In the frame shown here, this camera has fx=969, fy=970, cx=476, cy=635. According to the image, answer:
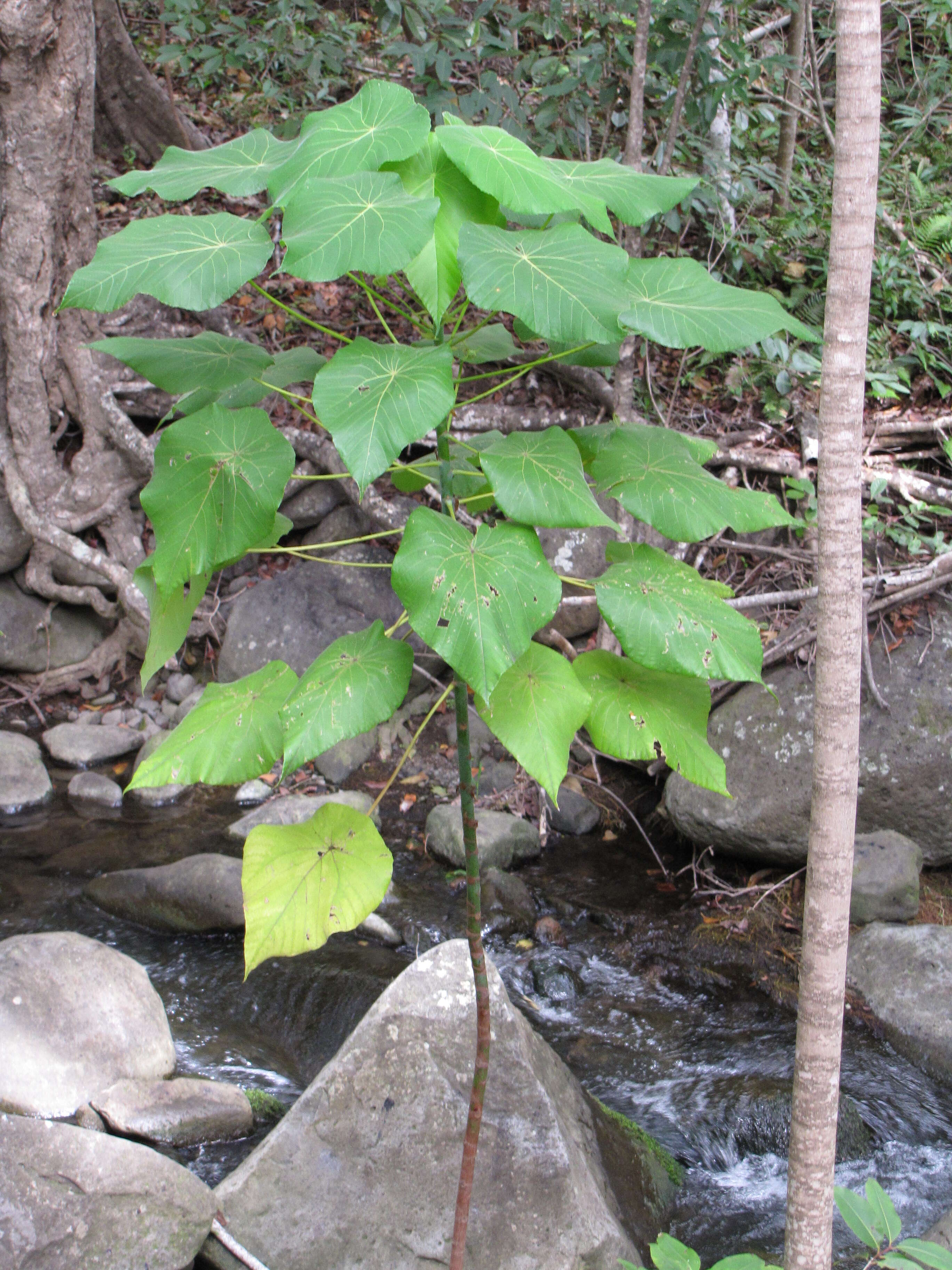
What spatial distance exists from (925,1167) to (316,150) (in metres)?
2.93

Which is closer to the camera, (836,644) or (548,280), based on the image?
(548,280)

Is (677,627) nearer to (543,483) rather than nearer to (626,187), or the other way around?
(543,483)

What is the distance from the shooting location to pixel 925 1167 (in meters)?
2.69

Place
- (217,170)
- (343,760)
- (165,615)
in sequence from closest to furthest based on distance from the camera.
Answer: (217,170) → (165,615) → (343,760)

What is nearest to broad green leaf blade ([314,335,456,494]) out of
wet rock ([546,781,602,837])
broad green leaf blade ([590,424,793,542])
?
broad green leaf blade ([590,424,793,542])

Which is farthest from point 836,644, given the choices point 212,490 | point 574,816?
point 574,816

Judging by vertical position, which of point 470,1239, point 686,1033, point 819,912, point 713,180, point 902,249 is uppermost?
point 713,180

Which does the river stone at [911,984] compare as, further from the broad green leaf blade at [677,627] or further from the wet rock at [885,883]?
the broad green leaf blade at [677,627]

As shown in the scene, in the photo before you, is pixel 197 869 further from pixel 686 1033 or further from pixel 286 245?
pixel 286 245

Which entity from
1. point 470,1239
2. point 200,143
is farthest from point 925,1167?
point 200,143

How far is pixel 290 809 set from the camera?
4098mm

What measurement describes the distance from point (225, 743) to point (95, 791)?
353 centimetres

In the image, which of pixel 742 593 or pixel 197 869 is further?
pixel 742 593

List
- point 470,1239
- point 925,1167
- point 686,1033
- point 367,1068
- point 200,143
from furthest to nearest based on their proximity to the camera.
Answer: point 200,143 → point 686,1033 → point 925,1167 → point 367,1068 → point 470,1239
